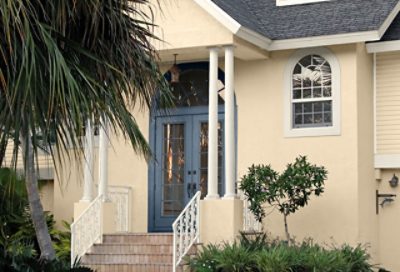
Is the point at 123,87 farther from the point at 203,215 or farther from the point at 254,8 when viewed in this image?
the point at 254,8

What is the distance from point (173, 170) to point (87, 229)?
89.2 inches

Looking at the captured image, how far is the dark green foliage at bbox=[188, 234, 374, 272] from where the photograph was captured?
38.9 feet

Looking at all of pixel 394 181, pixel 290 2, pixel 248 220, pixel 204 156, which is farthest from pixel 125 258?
pixel 290 2

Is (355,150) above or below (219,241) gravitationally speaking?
above

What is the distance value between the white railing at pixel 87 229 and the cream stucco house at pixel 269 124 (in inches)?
0.8

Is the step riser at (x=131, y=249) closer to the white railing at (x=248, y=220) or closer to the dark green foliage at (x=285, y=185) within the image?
the white railing at (x=248, y=220)

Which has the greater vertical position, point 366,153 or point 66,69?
point 66,69

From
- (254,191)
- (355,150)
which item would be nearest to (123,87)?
(254,191)

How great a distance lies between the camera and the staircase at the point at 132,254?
13.5 metres

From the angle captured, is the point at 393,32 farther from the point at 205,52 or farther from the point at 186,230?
the point at 186,230

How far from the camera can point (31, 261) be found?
361 inches

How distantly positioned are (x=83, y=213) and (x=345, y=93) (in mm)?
5004

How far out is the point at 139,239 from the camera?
1425 cm

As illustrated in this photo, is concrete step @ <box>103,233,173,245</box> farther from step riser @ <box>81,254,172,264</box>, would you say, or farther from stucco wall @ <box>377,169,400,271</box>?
stucco wall @ <box>377,169,400,271</box>
